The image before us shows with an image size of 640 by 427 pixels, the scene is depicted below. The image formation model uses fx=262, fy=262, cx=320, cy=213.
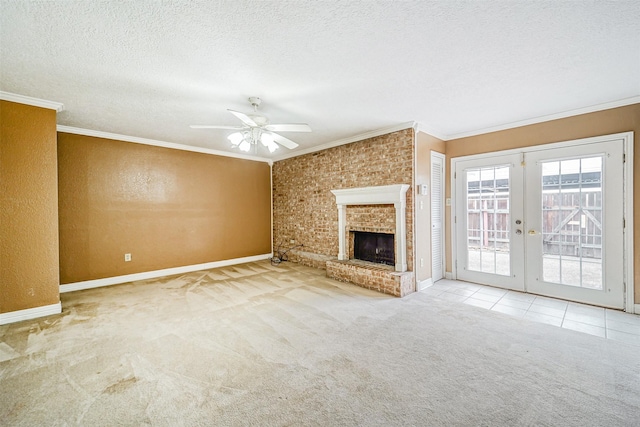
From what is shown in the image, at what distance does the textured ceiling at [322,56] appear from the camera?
1777 mm

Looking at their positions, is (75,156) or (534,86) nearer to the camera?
(534,86)

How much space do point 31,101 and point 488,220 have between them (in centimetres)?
656

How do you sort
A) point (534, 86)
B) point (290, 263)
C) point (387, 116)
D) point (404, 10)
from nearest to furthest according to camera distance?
point (404, 10) < point (534, 86) < point (387, 116) < point (290, 263)

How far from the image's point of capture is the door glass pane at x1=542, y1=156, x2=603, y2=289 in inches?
137

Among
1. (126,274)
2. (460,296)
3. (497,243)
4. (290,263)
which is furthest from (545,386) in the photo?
(126,274)

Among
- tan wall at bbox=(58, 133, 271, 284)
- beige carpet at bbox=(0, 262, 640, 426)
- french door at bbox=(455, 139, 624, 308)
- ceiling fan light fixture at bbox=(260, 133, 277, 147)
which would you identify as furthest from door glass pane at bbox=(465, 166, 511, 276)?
tan wall at bbox=(58, 133, 271, 284)

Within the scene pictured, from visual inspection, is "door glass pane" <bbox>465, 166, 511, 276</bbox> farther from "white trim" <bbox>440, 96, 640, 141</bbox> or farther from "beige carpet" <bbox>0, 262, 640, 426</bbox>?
"beige carpet" <bbox>0, 262, 640, 426</bbox>

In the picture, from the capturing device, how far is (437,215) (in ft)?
15.5

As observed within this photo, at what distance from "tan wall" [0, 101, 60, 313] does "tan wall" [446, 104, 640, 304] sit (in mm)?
5956

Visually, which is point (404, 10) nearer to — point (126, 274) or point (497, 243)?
point (497, 243)

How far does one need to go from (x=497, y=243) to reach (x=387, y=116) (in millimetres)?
2762

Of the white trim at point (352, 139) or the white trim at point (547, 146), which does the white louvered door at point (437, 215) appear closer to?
the white trim at point (547, 146)

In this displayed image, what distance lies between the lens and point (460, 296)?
3918 mm

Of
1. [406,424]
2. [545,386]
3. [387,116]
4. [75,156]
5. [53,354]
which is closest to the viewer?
[406,424]
